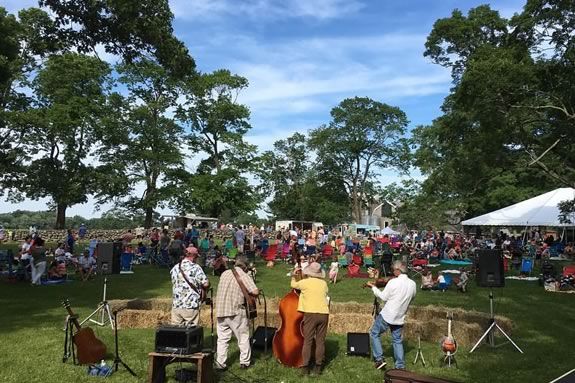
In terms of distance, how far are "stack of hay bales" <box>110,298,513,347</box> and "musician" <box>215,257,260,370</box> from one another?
116cm

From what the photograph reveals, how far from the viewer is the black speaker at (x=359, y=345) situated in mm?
8016

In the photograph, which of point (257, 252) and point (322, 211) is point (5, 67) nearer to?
point (257, 252)

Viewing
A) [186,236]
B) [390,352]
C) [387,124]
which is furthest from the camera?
[387,124]

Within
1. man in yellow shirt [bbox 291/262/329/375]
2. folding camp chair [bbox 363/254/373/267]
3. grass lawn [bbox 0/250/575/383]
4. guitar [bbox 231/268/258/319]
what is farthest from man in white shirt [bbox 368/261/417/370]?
folding camp chair [bbox 363/254/373/267]

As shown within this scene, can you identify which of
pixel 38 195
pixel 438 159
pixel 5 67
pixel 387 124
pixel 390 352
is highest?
pixel 387 124

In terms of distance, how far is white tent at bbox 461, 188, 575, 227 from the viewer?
23209mm

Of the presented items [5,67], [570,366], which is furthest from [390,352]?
[5,67]

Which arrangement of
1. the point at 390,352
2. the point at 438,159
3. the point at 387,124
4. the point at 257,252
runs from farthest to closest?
the point at 387,124
the point at 438,159
the point at 257,252
the point at 390,352

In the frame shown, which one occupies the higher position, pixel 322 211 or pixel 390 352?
pixel 322 211

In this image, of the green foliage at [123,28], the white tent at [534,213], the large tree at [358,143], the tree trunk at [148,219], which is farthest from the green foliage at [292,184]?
the green foliage at [123,28]

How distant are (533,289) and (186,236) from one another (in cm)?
1519

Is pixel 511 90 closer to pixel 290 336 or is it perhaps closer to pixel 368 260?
pixel 368 260

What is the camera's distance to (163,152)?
41438 millimetres

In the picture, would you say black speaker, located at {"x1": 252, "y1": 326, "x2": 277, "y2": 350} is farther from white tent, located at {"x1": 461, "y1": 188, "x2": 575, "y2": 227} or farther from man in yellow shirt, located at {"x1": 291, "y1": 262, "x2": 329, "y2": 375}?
white tent, located at {"x1": 461, "y1": 188, "x2": 575, "y2": 227}
